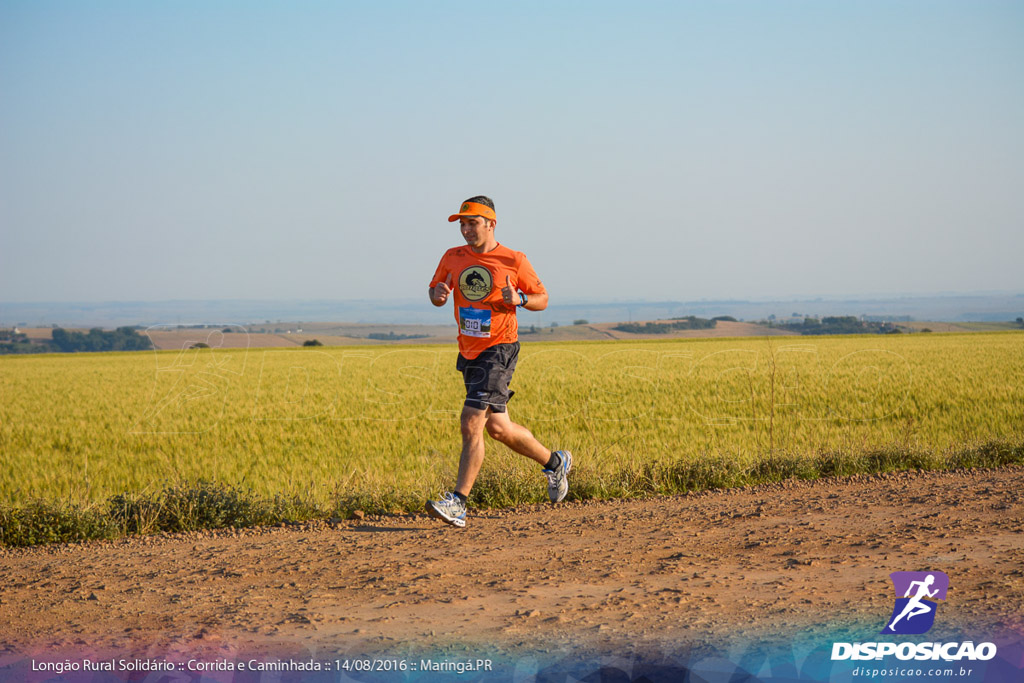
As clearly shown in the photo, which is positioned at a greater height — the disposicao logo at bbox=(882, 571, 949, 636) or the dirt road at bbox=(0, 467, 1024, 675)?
the disposicao logo at bbox=(882, 571, 949, 636)

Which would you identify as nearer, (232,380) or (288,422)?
(288,422)

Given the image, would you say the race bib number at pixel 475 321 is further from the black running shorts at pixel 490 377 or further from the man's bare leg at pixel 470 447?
the man's bare leg at pixel 470 447

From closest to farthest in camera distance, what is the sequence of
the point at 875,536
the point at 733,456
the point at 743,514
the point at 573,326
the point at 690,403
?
the point at 875,536 → the point at 743,514 → the point at 733,456 → the point at 690,403 → the point at 573,326

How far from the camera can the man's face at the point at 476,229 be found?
618 centimetres

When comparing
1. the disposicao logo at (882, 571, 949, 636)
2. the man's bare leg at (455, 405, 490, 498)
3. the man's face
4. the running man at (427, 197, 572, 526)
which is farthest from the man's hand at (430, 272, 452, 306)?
the disposicao logo at (882, 571, 949, 636)

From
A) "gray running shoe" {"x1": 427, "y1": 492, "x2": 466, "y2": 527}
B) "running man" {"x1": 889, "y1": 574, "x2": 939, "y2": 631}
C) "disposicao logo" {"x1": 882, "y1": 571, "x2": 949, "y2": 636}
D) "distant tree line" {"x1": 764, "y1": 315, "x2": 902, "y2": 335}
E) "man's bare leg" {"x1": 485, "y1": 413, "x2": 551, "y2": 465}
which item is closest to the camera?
"disposicao logo" {"x1": 882, "y1": 571, "x2": 949, "y2": 636}

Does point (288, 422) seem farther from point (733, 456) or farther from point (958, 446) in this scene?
point (958, 446)

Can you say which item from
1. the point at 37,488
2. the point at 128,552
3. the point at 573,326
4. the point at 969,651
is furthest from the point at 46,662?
the point at 573,326

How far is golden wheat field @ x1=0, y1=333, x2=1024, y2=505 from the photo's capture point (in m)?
9.44

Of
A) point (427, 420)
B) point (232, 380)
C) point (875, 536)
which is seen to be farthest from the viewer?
point (232, 380)

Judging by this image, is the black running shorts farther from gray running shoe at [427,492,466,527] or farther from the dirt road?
the dirt road

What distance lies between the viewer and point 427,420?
16219 mm

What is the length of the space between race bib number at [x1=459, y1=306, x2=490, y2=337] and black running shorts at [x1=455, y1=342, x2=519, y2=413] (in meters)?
0.14

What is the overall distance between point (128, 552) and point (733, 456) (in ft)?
18.4
